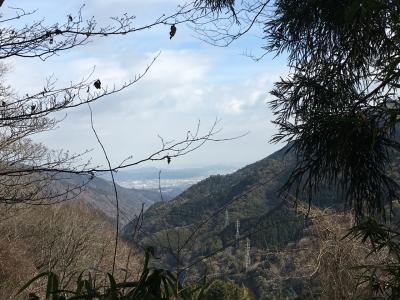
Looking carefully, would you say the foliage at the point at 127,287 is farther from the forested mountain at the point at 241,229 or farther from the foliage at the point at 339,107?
the foliage at the point at 339,107

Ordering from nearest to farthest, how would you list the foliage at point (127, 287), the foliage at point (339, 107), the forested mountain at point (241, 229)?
the foliage at point (127, 287) → the forested mountain at point (241, 229) → the foliage at point (339, 107)

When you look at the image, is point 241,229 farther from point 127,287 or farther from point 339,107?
point 339,107

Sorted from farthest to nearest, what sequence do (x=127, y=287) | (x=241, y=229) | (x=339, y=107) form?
(x=339, y=107), (x=241, y=229), (x=127, y=287)

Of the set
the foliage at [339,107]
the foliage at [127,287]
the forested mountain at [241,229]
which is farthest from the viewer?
the foliage at [339,107]

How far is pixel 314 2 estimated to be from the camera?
3.21 metres

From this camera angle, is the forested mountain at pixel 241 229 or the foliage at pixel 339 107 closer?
the forested mountain at pixel 241 229

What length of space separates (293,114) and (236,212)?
71.4 m

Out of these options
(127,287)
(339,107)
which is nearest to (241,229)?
(127,287)

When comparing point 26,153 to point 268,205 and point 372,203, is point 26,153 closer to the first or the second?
point 372,203

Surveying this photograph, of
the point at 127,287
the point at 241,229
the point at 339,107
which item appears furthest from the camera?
the point at 339,107

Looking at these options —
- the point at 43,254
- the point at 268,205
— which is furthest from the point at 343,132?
the point at 268,205

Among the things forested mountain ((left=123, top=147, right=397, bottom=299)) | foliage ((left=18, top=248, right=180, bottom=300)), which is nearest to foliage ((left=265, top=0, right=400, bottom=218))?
forested mountain ((left=123, top=147, right=397, bottom=299))

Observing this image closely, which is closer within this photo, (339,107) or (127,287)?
(127,287)

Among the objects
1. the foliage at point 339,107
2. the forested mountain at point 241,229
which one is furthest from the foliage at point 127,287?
the foliage at point 339,107
